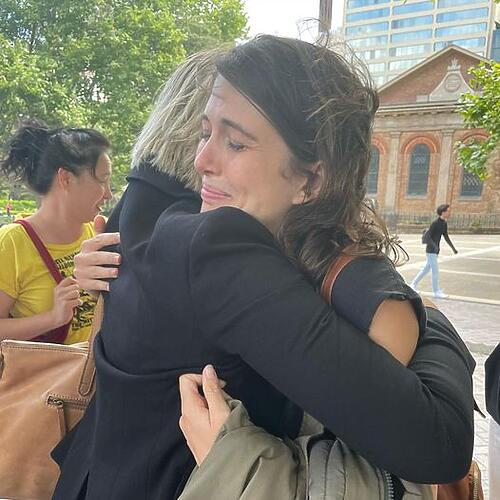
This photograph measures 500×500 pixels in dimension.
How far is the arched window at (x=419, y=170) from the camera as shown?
2860cm

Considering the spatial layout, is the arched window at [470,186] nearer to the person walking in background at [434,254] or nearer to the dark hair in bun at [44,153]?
the person walking in background at [434,254]

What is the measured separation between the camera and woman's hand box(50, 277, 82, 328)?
1.70m

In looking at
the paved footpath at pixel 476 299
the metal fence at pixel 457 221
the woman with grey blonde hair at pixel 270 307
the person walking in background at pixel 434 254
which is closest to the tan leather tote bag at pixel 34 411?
the woman with grey blonde hair at pixel 270 307

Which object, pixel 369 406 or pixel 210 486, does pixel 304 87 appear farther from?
pixel 210 486

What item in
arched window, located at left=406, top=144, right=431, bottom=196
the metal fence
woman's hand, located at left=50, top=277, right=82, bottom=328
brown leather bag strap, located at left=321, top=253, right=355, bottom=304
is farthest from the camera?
arched window, located at left=406, top=144, right=431, bottom=196

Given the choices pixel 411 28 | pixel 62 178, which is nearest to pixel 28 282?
pixel 62 178

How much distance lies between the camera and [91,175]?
2.15 metres

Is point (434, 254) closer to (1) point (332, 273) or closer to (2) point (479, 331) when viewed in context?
(2) point (479, 331)

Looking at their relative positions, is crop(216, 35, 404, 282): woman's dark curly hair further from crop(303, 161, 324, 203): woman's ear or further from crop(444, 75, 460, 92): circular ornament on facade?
crop(444, 75, 460, 92): circular ornament on facade

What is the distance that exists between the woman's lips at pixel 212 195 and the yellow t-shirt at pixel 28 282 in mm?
1032

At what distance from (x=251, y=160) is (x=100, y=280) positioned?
431 mm

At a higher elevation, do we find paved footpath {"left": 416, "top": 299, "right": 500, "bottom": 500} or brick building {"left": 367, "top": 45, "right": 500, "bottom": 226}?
brick building {"left": 367, "top": 45, "right": 500, "bottom": 226}

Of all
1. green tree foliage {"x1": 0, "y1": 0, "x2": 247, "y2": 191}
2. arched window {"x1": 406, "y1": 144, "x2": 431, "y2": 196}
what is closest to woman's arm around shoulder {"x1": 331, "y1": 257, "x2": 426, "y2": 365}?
green tree foliage {"x1": 0, "y1": 0, "x2": 247, "y2": 191}

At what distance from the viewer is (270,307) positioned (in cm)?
70
